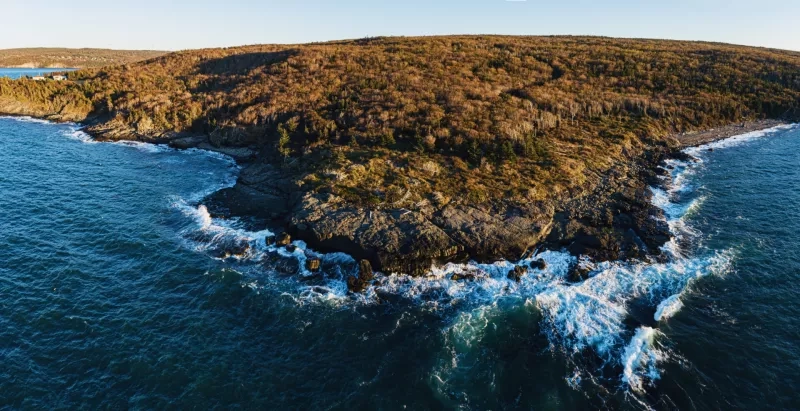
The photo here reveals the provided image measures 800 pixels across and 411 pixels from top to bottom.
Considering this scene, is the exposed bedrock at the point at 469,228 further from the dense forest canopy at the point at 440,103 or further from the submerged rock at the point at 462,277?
the dense forest canopy at the point at 440,103

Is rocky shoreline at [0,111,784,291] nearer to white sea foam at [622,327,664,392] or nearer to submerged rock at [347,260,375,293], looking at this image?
submerged rock at [347,260,375,293]

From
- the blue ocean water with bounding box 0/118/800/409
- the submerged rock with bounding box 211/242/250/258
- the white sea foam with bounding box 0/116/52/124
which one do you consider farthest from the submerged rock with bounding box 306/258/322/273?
the white sea foam with bounding box 0/116/52/124

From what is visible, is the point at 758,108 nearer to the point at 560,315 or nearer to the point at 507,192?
the point at 507,192

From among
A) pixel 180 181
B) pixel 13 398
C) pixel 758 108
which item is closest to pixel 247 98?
pixel 180 181

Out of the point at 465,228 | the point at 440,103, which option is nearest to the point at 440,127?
the point at 440,103

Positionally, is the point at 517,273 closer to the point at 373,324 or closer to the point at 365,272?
the point at 365,272
